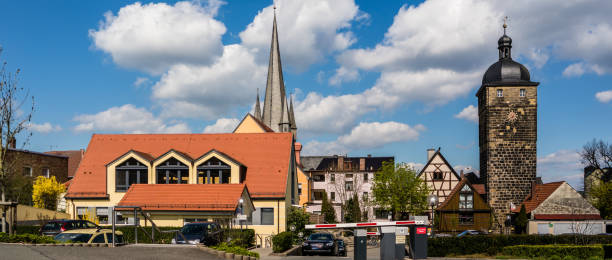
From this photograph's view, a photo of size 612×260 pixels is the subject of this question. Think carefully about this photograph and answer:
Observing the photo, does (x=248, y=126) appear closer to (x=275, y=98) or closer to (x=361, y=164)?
(x=275, y=98)

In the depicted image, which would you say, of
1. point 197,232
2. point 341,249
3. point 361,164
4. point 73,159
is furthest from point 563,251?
point 73,159

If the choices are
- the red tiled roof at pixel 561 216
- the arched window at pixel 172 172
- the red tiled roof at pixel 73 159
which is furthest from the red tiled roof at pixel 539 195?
the red tiled roof at pixel 73 159

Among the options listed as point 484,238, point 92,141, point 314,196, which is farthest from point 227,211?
point 314,196

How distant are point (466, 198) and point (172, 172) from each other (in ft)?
108

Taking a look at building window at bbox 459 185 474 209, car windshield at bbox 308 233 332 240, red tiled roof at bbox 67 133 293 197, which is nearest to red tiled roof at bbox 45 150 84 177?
red tiled roof at bbox 67 133 293 197

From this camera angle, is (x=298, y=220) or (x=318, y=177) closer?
(x=298, y=220)

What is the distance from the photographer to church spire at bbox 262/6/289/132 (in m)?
82.7

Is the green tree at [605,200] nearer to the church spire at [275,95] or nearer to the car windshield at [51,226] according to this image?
the church spire at [275,95]

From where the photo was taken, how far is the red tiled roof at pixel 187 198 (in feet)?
108

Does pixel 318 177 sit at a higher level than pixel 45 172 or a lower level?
lower

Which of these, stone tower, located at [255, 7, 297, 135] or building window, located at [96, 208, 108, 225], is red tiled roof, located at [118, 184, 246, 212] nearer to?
building window, located at [96, 208, 108, 225]

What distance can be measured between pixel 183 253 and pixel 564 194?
4641cm

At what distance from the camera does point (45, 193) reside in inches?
2132

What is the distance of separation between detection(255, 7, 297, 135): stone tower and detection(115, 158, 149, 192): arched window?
42.9 meters
